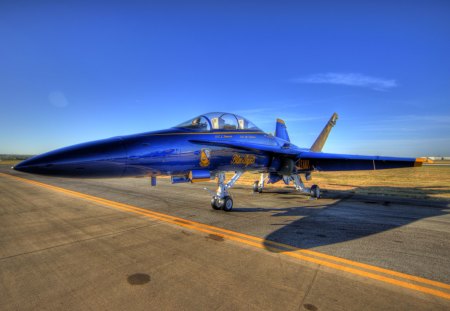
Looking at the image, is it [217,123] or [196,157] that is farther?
[217,123]

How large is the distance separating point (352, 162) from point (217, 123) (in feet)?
20.4

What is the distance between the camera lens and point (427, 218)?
25.5 feet

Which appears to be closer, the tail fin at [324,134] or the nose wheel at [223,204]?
the nose wheel at [223,204]

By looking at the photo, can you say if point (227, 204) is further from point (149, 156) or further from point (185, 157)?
point (149, 156)

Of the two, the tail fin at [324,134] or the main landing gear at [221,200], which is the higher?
the tail fin at [324,134]

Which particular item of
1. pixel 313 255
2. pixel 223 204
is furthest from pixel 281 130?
pixel 313 255

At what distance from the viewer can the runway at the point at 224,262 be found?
9.93 feet

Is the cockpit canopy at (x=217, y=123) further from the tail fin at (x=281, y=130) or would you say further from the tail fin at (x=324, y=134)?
the tail fin at (x=324, y=134)

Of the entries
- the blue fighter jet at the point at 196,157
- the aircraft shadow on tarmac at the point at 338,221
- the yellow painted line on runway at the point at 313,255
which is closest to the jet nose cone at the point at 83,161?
the blue fighter jet at the point at 196,157

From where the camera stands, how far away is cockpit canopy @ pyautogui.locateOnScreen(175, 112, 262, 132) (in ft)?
22.8

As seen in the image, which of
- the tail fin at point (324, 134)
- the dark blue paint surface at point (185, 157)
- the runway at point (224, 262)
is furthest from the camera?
the tail fin at point (324, 134)

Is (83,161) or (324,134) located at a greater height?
(324,134)

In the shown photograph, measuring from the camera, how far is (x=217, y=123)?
7438 mm

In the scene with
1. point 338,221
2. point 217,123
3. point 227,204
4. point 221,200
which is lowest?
point 338,221
